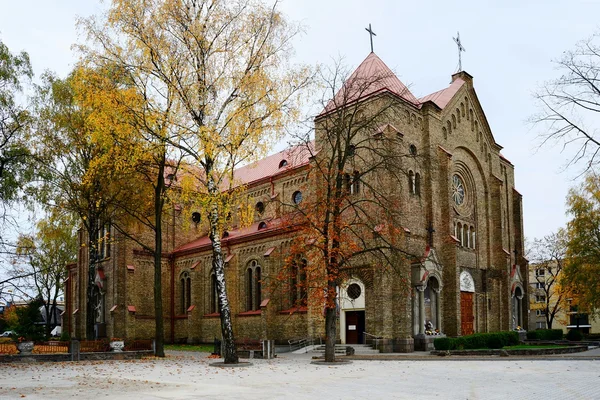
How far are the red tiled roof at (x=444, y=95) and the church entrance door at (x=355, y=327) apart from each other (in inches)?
506

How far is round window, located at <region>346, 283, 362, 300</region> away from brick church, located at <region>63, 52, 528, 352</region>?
0.06m

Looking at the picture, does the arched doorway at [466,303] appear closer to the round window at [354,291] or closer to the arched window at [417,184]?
the arched window at [417,184]

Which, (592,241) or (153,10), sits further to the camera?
(592,241)

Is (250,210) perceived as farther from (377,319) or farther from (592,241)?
Result: (592,241)

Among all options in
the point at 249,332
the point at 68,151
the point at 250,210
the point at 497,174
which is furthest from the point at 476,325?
the point at 68,151

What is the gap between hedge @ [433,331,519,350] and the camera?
2698cm

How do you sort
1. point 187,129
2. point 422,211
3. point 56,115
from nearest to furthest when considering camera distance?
1. point 187,129
2. point 56,115
3. point 422,211

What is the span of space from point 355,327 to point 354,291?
1.91 meters

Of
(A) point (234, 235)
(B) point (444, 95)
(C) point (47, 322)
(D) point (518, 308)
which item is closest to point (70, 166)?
(A) point (234, 235)

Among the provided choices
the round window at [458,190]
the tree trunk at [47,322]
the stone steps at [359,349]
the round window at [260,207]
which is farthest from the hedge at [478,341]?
the tree trunk at [47,322]

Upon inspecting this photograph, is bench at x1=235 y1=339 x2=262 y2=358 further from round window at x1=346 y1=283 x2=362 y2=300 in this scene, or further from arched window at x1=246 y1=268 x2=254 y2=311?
arched window at x1=246 y1=268 x2=254 y2=311

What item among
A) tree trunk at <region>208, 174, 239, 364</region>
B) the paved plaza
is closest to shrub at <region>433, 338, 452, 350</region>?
the paved plaza

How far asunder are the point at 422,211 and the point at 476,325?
8262 millimetres

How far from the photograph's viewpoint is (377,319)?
28609mm
